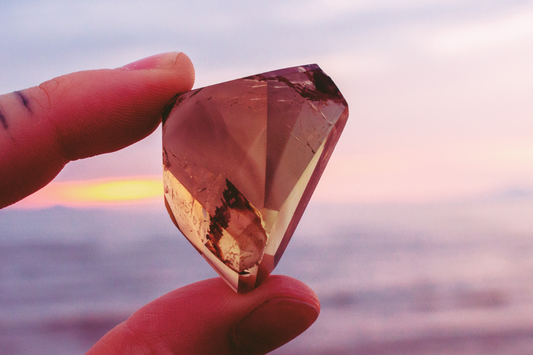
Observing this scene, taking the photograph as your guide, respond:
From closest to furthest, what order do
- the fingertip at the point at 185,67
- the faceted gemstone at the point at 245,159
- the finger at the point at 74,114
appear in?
1. the faceted gemstone at the point at 245,159
2. the finger at the point at 74,114
3. the fingertip at the point at 185,67

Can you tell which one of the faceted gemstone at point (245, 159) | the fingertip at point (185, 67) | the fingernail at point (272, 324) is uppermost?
the fingertip at point (185, 67)

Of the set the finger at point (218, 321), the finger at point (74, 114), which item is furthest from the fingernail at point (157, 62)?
the finger at point (218, 321)

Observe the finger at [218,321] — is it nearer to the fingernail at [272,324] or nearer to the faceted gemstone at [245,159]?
the fingernail at [272,324]

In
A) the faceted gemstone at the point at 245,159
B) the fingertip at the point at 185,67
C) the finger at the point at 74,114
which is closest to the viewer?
the faceted gemstone at the point at 245,159

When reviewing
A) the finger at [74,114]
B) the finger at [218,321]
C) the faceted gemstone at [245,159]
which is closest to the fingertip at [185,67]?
the finger at [74,114]

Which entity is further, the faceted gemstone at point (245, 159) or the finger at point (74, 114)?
the finger at point (74, 114)

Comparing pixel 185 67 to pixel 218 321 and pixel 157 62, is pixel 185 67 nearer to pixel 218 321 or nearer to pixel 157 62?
pixel 157 62

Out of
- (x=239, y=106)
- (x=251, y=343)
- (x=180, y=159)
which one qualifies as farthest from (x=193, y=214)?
(x=251, y=343)

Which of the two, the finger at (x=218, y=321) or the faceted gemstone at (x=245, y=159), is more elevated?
the faceted gemstone at (x=245, y=159)

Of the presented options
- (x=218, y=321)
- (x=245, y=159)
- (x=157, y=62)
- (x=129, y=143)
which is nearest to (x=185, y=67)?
(x=157, y=62)
